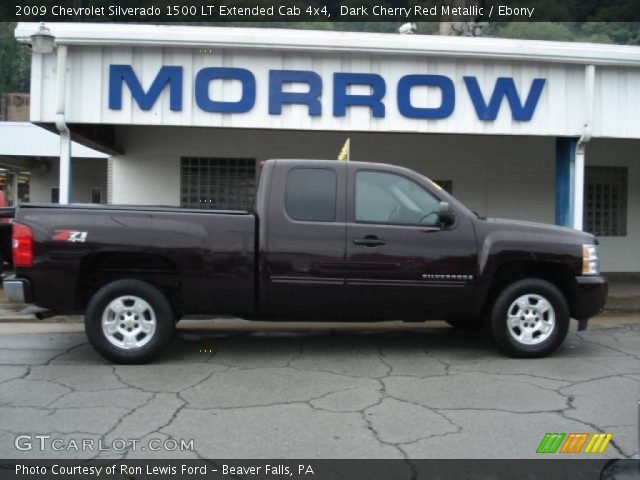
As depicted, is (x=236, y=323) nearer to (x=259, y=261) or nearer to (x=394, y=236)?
(x=259, y=261)

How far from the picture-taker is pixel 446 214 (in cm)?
587

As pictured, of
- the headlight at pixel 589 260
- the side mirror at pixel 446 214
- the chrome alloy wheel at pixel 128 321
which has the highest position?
the side mirror at pixel 446 214

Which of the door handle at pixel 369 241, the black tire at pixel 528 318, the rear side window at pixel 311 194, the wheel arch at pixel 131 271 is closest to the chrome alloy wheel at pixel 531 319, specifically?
the black tire at pixel 528 318

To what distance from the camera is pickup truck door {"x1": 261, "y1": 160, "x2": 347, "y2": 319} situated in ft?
19.2

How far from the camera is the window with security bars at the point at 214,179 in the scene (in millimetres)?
12625

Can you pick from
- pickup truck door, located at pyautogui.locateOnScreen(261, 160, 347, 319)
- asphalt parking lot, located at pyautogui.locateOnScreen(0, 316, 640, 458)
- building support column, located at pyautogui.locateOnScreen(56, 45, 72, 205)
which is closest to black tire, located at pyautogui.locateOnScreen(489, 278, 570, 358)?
asphalt parking lot, located at pyautogui.locateOnScreen(0, 316, 640, 458)

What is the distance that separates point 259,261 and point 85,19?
1847cm

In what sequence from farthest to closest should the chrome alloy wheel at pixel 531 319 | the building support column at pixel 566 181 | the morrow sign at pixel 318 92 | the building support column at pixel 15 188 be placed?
the building support column at pixel 15 188 < the building support column at pixel 566 181 < the morrow sign at pixel 318 92 < the chrome alloy wheel at pixel 531 319

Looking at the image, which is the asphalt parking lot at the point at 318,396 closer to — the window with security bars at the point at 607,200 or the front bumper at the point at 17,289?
the front bumper at the point at 17,289

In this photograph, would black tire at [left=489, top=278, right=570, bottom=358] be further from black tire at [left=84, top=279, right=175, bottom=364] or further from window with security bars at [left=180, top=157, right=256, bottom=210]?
window with security bars at [left=180, top=157, right=256, bottom=210]

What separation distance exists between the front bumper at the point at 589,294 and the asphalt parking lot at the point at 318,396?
0.54m

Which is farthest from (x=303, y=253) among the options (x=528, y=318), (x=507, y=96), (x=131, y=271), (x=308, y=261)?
(x=507, y=96)

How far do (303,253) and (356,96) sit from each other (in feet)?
14.2

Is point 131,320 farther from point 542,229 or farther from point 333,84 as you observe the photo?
point 333,84
